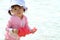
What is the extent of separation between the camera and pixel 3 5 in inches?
232

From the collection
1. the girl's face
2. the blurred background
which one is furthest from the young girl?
the blurred background

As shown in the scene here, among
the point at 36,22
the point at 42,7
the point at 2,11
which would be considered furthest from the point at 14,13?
the point at 42,7

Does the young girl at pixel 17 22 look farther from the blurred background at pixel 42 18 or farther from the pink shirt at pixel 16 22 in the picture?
the blurred background at pixel 42 18

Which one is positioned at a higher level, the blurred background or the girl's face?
the girl's face

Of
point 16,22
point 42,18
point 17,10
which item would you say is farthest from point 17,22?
point 42,18

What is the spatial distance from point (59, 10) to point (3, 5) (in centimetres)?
133

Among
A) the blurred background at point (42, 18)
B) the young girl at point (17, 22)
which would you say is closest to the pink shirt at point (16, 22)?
the young girl at point (17, 22)

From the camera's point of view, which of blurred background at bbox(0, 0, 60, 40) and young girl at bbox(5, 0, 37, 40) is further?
blurred background at bbox(0, 0, 60, 40)

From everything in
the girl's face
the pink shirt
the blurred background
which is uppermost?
the girl's face

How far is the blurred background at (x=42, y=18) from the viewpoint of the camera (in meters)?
3.93

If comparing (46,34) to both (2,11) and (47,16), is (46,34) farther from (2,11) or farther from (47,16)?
(2,11)

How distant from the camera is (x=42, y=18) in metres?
4.83

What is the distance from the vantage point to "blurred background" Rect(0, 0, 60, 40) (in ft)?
12.9

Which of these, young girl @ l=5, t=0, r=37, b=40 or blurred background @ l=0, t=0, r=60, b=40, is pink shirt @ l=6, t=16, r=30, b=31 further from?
blurred background @ l=0, t=0, r=60, b=40
